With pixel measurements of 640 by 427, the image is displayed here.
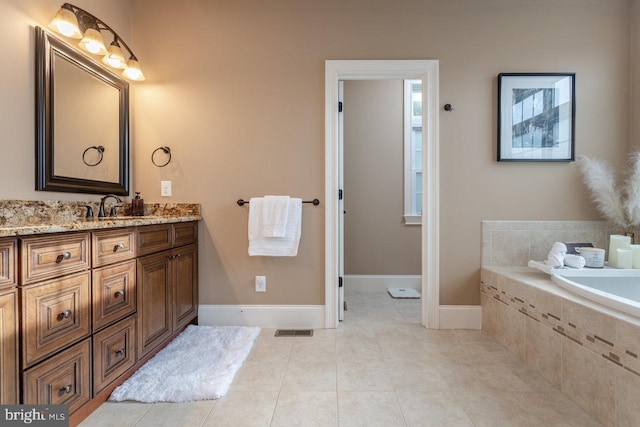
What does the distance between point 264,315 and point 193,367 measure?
2.18 ft

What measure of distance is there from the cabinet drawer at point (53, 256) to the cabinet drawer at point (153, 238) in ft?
1.15

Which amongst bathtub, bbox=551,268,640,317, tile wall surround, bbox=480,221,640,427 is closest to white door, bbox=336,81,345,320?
tile wall surround, bbox=480,221,640,427

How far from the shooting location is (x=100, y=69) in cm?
189

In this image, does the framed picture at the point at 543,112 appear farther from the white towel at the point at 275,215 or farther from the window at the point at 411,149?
the white towel at the point at 275,215

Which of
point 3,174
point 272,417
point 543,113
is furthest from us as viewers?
point 543,113

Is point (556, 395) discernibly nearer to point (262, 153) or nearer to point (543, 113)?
point (543, 113)

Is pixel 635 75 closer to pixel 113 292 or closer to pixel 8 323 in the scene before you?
pixel 113 292

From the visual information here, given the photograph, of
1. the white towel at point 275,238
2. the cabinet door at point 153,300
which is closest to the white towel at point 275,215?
the white towel at point 275,238

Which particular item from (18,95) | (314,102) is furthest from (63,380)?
(314,102)

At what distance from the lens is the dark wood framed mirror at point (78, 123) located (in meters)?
1.54

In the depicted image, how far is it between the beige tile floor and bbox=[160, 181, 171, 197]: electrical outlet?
1.26m

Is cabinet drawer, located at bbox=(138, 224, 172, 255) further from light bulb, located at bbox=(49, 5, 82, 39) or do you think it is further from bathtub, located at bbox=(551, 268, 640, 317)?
bathtub, located at bbox=(551, 268, 640, 317)

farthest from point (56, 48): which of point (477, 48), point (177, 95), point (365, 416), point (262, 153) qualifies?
point (477, 48)

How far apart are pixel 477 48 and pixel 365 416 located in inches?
96.4
